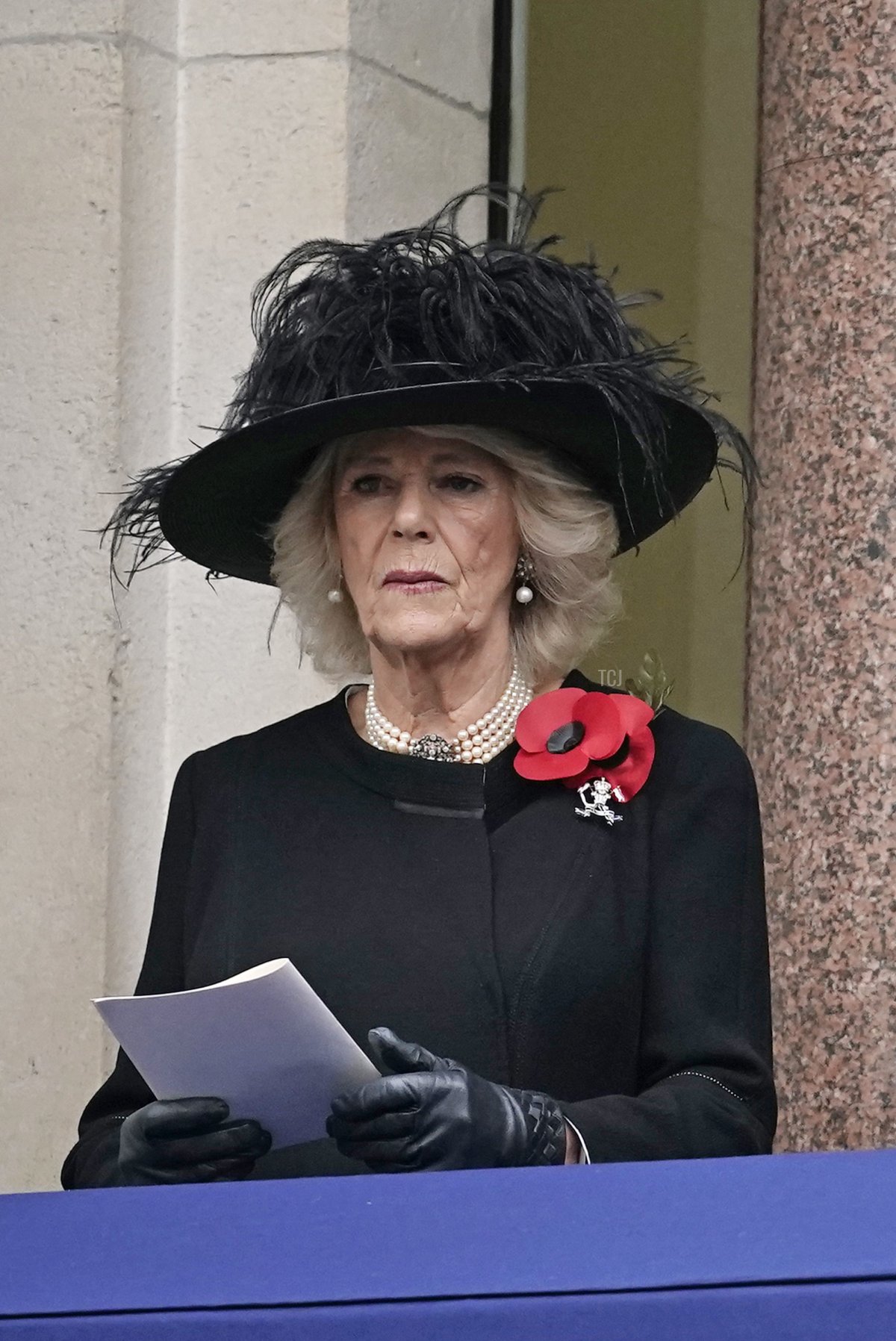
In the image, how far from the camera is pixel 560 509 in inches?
96.3

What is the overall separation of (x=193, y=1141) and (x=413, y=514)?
766 millimetres

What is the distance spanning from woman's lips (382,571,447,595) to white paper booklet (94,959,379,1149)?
0.57 meters

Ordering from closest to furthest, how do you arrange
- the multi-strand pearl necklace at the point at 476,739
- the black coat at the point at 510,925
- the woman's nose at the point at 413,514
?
the black coat at the point at 510,925 → the woman's nose at the point at 413,514 → the multi-strand pearl necklace at the point at 476,739

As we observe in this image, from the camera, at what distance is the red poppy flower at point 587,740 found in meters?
2.37

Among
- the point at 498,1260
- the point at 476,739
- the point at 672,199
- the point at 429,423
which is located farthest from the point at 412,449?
the point at 672,199

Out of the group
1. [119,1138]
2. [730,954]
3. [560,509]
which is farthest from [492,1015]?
[560,509]

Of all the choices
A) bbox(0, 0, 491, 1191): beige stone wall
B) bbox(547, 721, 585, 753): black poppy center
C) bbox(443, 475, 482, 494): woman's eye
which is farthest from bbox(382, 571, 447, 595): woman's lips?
bbox(0, 0, 491, 1191): beige stone wall

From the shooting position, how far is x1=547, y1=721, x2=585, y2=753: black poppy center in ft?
7.88

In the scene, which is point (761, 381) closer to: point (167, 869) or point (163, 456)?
point (163, 456)

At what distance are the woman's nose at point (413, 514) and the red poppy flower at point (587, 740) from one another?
0.26 m

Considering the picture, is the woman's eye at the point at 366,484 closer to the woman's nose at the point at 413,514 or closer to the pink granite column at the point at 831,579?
the woman's nose at the point at 413,514

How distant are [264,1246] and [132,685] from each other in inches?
92.4

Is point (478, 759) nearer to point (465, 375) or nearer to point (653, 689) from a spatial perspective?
point (653, 689)

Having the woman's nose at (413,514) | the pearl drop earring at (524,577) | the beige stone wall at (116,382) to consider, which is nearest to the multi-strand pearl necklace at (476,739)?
the pearl drop earring at (524,577)
